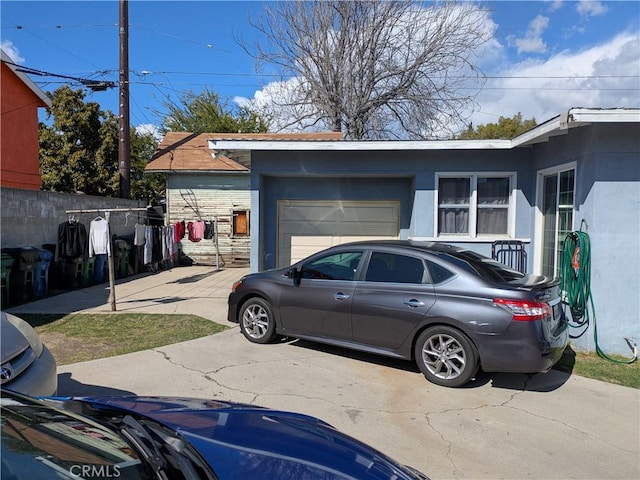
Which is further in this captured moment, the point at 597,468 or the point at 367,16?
the point at 367,16

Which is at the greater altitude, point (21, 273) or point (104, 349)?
point (21, 273)

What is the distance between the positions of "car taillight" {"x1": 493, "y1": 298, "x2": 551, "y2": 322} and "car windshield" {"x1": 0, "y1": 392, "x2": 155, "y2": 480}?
404 centimetres

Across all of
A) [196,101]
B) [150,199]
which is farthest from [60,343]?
[196,101]

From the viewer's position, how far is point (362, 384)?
5270 millimetres

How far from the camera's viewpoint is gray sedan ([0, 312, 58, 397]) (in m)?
3.43

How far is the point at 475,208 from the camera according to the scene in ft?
29.5

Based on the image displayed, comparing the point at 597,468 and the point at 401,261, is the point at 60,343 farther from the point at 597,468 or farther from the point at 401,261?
the point at 597,468

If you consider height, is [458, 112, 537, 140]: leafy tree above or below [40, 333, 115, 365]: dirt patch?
above

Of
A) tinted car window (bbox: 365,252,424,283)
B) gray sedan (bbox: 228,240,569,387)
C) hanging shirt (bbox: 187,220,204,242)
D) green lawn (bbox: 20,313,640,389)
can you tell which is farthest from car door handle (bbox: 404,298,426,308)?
hanging shirt (bbox: 187,220,204,242)

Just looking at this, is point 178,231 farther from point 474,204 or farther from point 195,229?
point 474,204

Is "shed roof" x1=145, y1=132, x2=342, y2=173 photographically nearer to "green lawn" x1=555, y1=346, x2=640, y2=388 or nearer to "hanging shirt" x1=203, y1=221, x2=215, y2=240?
"hanging shirt" x1=203, y1=221, x2=215, y2=240

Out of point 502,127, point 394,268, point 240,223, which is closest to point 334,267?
point 394,268

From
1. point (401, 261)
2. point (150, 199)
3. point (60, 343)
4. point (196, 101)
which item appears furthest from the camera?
point (196, 101)

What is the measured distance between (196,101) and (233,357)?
2677 cm
